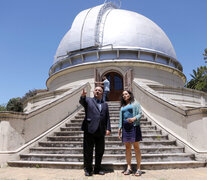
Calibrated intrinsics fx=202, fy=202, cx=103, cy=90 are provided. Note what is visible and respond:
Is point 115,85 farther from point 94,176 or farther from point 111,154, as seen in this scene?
point 94,176

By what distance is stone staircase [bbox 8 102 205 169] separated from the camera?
4.61 metres

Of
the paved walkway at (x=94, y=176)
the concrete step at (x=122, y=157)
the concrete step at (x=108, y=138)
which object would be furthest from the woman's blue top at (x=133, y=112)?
the concrete step at (x=108, y=138)

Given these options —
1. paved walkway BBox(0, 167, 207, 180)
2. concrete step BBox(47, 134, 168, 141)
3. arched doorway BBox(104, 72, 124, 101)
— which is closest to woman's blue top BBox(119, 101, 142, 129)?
paved walkway BBox(0, 167, 207, 180)

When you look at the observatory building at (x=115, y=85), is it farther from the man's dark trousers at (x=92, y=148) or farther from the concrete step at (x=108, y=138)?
the man's dark trousers at (x=92, y=148)

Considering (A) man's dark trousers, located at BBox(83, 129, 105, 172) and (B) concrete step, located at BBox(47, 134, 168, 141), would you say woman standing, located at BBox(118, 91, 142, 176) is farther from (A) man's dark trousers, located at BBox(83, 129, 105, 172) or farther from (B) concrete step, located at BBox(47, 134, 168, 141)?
(B) concrete step, located at BBox(47, 134, 168, 141)

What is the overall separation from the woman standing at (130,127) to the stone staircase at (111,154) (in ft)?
1.77

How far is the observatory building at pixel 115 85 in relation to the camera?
5.38 meters

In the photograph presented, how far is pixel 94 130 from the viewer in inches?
160

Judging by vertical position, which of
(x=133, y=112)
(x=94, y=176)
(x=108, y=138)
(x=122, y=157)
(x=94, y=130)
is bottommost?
(x=94, y=176)

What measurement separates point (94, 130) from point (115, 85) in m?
10.6

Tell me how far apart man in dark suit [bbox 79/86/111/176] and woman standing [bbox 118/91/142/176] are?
0.36 m

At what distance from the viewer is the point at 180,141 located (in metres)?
5.64

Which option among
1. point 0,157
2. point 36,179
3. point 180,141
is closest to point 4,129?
point 0,157

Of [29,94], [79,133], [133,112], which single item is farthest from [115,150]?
[29,94]
